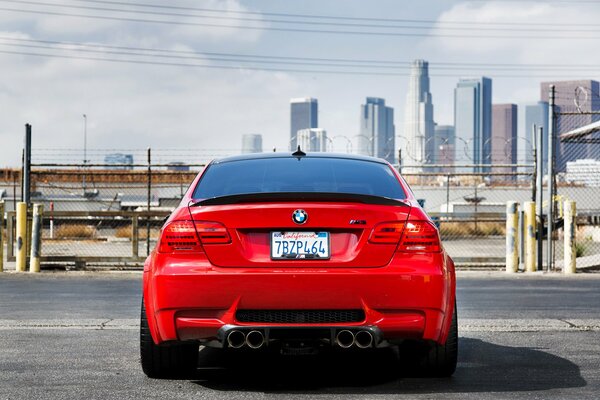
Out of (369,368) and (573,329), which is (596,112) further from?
(369,368)

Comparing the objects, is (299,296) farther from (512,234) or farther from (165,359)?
(512,234)

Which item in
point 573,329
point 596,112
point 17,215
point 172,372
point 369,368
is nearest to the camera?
point 172,372

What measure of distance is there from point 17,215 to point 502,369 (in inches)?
497

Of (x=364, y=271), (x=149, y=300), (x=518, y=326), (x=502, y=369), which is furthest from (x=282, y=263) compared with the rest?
(x=518, y=326)

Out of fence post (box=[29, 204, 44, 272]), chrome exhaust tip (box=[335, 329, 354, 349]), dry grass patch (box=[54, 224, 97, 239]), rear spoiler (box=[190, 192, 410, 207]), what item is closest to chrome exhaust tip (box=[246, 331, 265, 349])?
chrome exhaust tip (box=[335, 329, 354, 349])

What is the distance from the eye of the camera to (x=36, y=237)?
17328mm

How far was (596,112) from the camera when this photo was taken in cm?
1931

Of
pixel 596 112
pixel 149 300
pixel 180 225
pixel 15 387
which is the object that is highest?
pixel 596 112

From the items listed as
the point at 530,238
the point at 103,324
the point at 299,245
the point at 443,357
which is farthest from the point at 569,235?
the point at 299,245

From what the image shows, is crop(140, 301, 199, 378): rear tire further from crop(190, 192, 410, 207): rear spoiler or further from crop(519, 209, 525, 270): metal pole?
crop(519, 209, 525, 270): metal pole

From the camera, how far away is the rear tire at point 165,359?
638 centimetres

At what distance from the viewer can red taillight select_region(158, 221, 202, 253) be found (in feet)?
19.4

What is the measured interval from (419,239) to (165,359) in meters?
1.83

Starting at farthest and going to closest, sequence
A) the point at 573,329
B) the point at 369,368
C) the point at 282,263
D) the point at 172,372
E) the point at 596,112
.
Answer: the point at 596,112 → the point at 573,329 → the point at 369,368 → the point at 172,372 → the point at 282,263
